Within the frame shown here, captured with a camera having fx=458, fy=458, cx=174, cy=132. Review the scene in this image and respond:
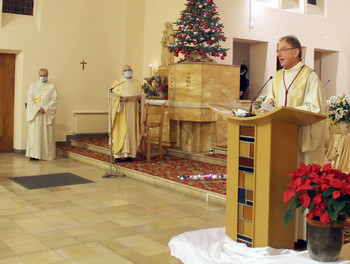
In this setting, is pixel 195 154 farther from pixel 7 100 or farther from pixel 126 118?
pixel 7 100

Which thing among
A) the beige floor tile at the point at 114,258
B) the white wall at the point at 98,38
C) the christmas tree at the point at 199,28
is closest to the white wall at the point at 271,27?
the white wall at the point at 98,38

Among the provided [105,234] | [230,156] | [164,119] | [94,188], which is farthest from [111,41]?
[230,156]

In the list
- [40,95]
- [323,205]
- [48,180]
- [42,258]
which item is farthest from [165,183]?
[323,205]

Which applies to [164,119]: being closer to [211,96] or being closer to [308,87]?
[211,96]

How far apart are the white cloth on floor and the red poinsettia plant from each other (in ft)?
1.13

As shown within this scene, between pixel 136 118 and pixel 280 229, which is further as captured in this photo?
pixel 136 118

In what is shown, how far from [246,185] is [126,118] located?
5.42m

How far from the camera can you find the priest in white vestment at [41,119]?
9648mm

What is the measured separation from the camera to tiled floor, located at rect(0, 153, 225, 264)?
3994 mm

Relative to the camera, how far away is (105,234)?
4.61m

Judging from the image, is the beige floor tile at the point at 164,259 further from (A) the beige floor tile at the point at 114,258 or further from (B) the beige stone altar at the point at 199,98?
(B) the beige stone altar at the point at 199,98

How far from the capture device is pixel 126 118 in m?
8.71

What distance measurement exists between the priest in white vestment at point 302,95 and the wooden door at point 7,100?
27.8ft

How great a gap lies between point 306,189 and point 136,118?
20.4 feet
